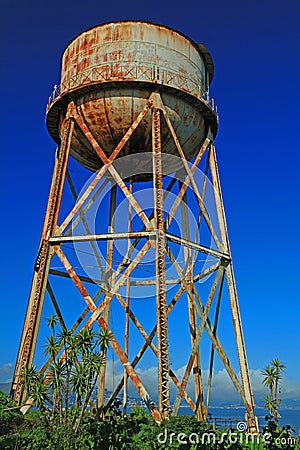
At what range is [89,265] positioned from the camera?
21781 millimetres

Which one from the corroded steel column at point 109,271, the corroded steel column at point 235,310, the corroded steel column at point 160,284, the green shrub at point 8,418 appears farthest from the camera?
the corroded steel column at point 109,271

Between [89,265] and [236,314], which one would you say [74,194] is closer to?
[89,265]

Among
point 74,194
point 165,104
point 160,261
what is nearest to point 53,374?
point 160,261

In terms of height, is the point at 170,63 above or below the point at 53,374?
above

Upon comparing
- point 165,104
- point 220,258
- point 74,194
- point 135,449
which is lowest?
point 135,449

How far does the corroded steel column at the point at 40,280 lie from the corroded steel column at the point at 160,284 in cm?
341

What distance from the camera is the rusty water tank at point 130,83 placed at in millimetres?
18406

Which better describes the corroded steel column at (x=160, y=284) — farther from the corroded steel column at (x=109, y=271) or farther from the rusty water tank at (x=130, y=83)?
the corroded steel column at (x=109, y=271)

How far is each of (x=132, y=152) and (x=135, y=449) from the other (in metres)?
11.1

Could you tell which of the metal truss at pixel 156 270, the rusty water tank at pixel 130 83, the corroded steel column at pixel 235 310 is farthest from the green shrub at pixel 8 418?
the rusty water tank at pixel 130 83

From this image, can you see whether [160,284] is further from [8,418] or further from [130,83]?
[130,83]

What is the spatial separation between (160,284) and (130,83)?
24.3 ft

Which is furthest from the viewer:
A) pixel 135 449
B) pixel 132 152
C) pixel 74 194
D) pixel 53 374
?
pixel 74 194

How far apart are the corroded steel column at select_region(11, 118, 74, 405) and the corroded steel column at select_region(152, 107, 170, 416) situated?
341 centimetres
